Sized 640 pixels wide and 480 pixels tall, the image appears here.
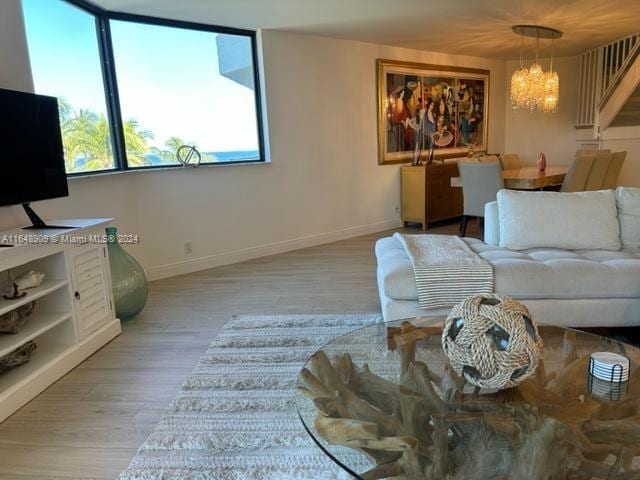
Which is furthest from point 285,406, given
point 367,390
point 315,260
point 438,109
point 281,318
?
point 438,109

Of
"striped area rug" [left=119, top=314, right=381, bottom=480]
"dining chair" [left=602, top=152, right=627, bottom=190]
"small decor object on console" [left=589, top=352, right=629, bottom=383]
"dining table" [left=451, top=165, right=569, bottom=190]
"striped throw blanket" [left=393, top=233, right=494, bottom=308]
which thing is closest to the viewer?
"small decor object on console" [left=589, top=352, right=629, bottom=383]

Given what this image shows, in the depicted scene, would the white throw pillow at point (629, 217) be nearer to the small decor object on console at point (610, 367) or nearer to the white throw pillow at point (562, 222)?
the white throw pillow at point (562, 222)

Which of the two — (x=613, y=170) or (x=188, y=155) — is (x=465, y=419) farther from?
(x=613, y=170)

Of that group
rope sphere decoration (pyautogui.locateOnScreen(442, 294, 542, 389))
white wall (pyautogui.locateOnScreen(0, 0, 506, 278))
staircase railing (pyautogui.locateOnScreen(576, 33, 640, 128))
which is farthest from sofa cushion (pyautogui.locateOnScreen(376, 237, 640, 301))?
staircase railing (pyautogui.locateOnScreen(576, 33, 640, 128))

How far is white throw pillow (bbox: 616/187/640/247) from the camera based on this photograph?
2.85m

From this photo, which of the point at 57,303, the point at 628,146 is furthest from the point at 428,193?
the point at 57,303

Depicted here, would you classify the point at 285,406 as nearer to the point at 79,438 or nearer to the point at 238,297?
the point at 79,438

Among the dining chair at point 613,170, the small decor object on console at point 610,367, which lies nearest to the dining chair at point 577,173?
the dining chair at point 613,170

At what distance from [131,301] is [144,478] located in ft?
5.68

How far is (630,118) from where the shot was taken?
657 cm

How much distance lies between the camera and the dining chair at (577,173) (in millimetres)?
4512

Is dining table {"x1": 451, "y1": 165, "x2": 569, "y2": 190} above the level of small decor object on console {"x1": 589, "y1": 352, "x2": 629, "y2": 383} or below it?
above

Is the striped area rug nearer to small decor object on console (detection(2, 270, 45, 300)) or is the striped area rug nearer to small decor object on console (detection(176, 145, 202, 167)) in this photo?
small decor object on console (detection(2, 270, 45, 300))

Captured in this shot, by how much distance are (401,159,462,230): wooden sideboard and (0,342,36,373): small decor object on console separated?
182 inches
